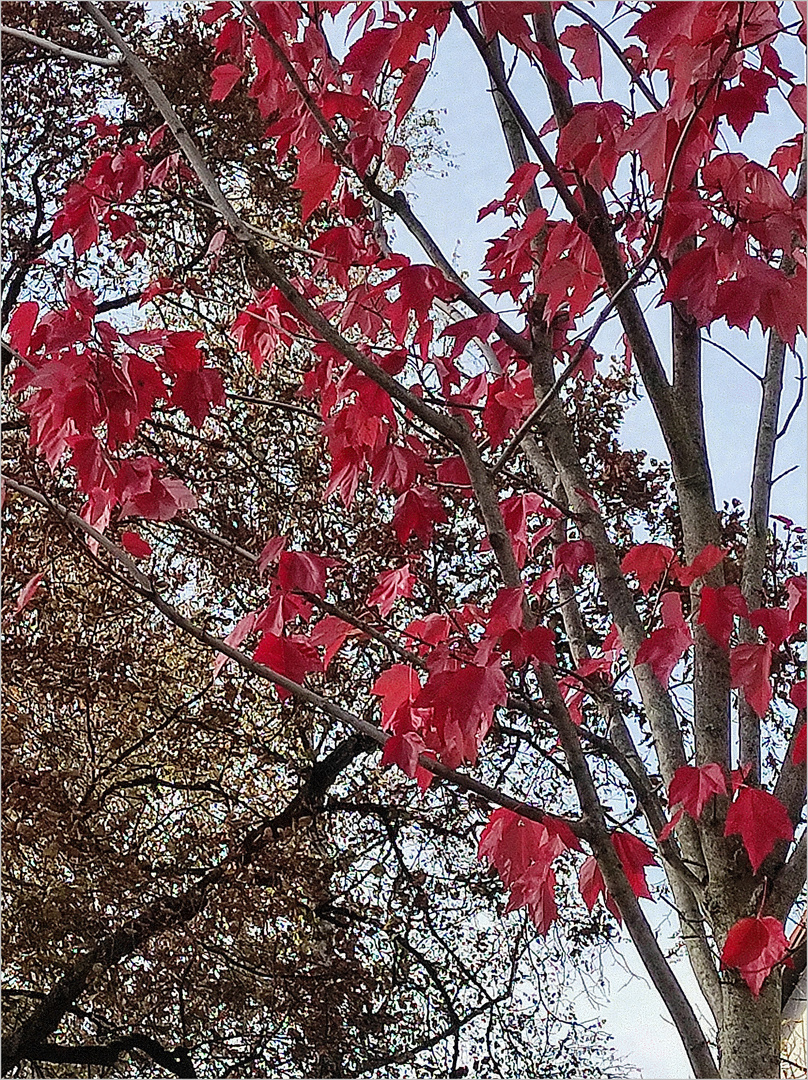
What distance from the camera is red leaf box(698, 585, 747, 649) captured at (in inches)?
35.1

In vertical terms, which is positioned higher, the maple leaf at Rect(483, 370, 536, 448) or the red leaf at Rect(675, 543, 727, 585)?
the maple leaf at Rect(483, 370, 536, 448)

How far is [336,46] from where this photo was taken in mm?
1829

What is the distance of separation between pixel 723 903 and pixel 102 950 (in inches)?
42.0

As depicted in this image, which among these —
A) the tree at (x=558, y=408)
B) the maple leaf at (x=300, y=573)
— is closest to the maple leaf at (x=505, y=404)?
the tree at (x=558, y=408)

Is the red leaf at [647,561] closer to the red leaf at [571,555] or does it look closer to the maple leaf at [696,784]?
the red leaf at [571,555]

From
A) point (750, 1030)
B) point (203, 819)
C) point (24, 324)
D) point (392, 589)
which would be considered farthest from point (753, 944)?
point (203, 819)

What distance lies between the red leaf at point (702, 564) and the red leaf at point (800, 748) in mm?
150

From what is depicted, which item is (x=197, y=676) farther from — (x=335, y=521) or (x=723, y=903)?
(x=723, y=903)

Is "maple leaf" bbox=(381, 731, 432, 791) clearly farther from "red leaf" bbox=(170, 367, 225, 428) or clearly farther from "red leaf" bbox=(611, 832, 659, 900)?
"red leaf" bbox=(170, 367, 225, 428)

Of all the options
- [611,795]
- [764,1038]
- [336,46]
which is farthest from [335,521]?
[764,1038]

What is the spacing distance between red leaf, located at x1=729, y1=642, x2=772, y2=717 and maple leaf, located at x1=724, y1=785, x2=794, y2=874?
8cm

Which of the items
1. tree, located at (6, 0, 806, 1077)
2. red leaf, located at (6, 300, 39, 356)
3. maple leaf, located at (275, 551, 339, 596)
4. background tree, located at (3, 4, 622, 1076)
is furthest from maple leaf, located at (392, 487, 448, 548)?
background tree, located at (3, 4, 622, 1076)

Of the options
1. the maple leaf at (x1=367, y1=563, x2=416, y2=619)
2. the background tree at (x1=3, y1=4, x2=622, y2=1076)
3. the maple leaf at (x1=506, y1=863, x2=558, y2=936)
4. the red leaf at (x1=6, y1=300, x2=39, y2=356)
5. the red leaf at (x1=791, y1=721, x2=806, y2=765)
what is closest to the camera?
the red leaf at (x1=791, y1=721, x2=806, y2=765)

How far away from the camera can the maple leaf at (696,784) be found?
0.85 m
